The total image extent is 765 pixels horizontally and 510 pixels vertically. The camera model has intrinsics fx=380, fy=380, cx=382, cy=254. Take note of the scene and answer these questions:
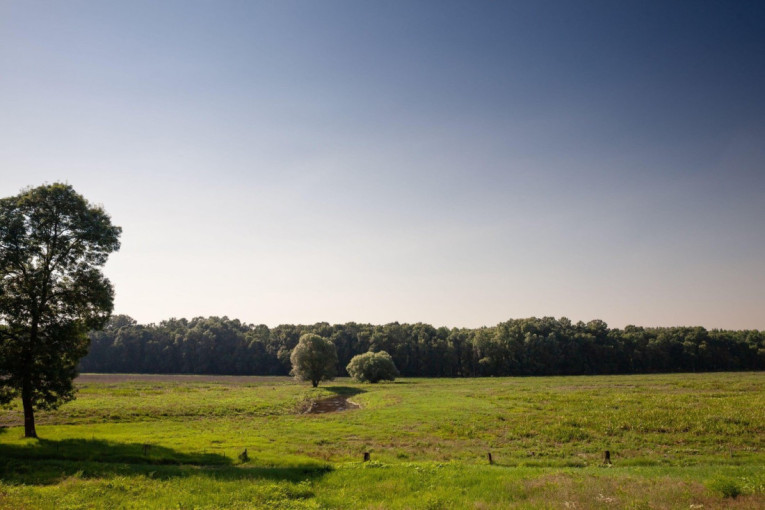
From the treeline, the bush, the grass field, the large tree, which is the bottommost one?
the treeline

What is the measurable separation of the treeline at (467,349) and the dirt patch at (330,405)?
8498cm

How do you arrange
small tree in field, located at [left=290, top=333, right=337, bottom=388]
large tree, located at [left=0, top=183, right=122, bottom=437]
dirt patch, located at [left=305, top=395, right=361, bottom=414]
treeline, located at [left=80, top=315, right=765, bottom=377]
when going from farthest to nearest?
treeline, located at [left=80, top=315, right=765, bottom=377], small tree in field, located at [left=290, top=333, right=337, bottom=388], dirt patch, located at [left=305, top=395, right=361, bottom=414], large tree, located at [left=0, top=183, right=122, bottom=437]

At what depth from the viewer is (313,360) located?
312 feet

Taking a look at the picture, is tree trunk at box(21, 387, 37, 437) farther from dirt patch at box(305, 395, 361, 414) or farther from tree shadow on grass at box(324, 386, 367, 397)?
tree shadow on grass at box(324, 386, 367, 397)

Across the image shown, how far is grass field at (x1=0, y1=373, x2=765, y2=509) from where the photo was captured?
19.0 metres

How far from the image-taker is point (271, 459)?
2828 centimetres

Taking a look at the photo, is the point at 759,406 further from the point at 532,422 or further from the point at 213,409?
the point at 213,409

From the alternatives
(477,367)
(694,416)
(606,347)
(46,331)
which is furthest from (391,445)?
(606,347)

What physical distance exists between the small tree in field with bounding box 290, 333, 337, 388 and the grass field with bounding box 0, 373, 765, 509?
107 ft

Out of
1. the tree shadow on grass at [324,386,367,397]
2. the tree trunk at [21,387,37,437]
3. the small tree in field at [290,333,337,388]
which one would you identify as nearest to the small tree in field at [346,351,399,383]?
the tree shadow on grass at [324,386,367,397]

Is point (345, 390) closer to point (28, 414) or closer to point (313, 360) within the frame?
point (313, 360)

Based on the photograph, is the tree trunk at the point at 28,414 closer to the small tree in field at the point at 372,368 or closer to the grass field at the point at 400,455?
the grass field at the point at 400,455

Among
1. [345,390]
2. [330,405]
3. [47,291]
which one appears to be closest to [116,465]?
[47,291]

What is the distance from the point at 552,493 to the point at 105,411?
58.9 metres
